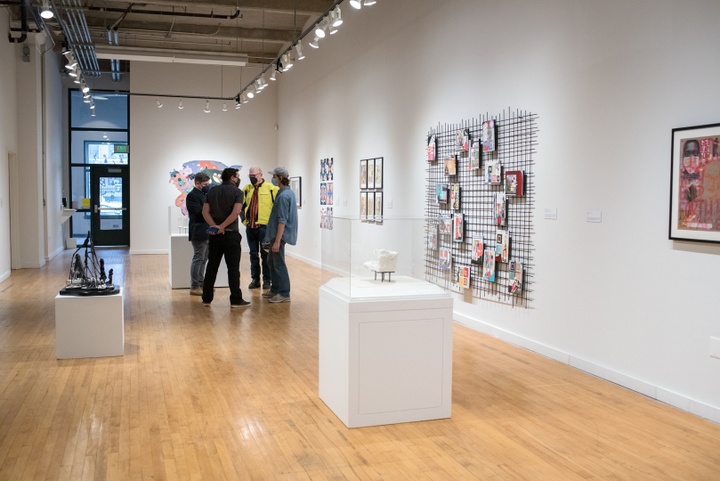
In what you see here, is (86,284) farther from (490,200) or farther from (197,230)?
(490,200)

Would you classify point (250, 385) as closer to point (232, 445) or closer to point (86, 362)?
point (232, 445)

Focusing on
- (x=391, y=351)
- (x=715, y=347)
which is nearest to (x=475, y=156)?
(x=715, y=347)

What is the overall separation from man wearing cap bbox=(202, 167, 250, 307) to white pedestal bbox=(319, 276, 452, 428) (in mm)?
4031

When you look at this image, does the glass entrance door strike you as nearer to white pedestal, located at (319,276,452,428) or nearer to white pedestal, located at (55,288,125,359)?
white pedestal, located at (55,288,125,359)

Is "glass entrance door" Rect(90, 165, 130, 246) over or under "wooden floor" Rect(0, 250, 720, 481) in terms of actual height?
over

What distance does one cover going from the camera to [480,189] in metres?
6.88

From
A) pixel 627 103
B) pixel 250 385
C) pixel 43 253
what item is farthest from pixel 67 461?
pixel 43 253

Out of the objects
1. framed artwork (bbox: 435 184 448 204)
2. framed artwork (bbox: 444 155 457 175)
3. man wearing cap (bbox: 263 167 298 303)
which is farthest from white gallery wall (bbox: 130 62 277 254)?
framed artwork (bbox: 444 155 457 175)

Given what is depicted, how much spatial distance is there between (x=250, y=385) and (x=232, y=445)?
1187 mm

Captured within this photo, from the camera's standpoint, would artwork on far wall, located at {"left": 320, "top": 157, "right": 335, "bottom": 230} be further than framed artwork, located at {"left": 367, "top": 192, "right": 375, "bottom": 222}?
Yes

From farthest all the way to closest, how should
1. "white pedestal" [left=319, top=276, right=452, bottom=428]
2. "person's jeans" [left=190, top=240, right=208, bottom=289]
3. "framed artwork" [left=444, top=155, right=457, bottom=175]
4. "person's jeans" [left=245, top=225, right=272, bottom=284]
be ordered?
"person's jeans" [left=245, top=225, right=272, bottom=284]
"person's jeans" [left=190, top=240, right=208, bottom=289]
"framed artwork" [left=444, top=155, right=457, bottom=175]
"white pedestal" [left=319, top=276, right=452, bottom=428]

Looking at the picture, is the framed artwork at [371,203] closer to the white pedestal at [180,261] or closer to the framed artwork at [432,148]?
the framed artwork at [432,148]

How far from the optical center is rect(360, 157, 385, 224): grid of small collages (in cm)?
977

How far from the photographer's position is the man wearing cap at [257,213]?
9.23 m
